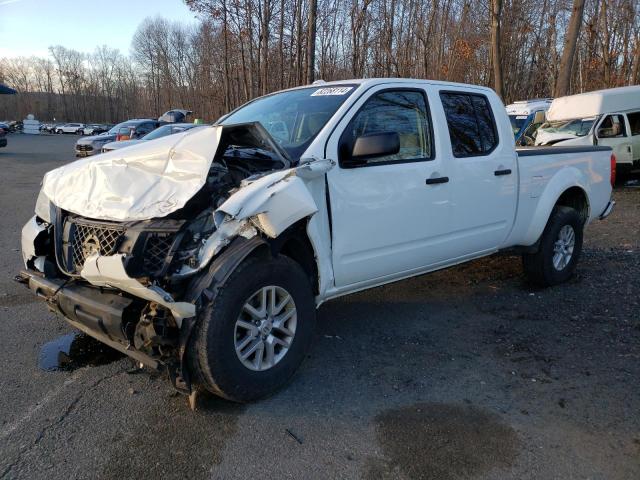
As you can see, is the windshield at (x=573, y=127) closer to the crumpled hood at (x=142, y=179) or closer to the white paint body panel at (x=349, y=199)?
the white paint body panel at (x=349, y=199)

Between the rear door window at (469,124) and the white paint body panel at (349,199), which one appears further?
the rear door window at (469,124)

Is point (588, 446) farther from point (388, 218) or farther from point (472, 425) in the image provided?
point (388, 218)

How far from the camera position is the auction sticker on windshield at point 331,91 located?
12.5 feet

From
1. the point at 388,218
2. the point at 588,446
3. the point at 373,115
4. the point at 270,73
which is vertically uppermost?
the point at 270,73

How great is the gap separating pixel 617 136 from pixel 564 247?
33.9ft

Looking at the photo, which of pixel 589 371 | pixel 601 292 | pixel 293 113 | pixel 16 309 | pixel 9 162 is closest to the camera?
pixel 589 371

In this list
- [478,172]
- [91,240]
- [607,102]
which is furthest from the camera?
[607,102]

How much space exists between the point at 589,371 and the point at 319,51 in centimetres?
3218

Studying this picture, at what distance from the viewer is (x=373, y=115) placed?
3.81m

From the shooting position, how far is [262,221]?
9.34 feet

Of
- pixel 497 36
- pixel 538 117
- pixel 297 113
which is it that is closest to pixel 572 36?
pixel 497 36

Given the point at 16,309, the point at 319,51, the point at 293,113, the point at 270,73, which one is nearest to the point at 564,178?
the point at 293,113

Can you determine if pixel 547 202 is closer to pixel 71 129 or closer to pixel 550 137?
pixel 550 137

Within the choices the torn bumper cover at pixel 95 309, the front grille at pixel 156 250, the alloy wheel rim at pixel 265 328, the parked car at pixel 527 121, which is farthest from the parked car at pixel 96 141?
the alloy wheel rim at pixel 265 328
